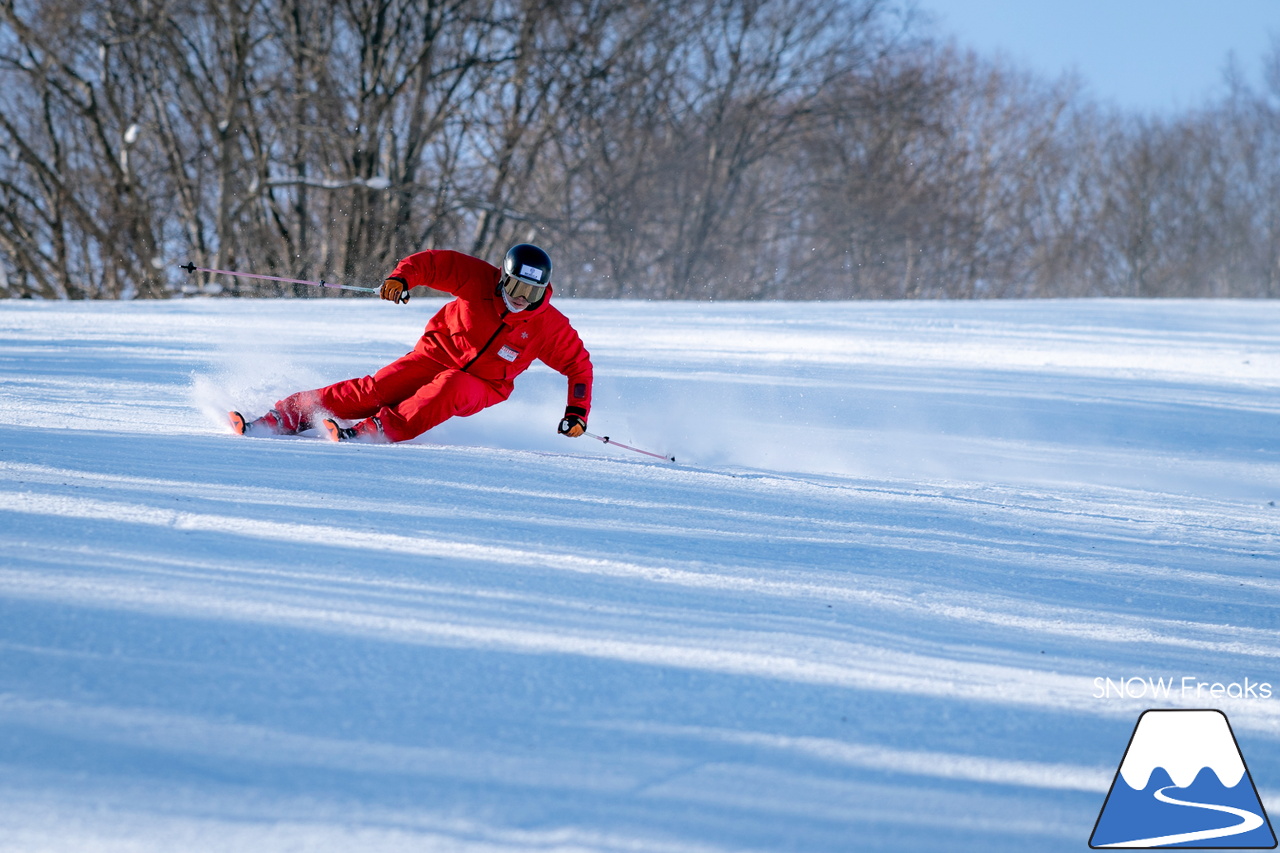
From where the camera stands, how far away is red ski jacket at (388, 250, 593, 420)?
4.17 meters

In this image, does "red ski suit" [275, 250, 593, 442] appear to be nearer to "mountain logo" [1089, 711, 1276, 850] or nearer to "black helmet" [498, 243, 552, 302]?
"black helmet" [498, 243, 552, 302]

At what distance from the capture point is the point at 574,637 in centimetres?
191

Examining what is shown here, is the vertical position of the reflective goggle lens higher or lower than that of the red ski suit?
higher

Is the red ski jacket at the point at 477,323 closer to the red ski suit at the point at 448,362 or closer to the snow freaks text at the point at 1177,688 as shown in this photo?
the red ski suit at the point at 448,362

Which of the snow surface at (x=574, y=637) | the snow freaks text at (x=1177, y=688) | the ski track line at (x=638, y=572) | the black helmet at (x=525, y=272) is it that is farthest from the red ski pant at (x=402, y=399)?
the snow freaks text at (x=1177, y=688)

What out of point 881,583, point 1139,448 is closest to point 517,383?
point 1139,448

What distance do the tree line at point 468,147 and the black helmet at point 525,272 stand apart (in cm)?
1345

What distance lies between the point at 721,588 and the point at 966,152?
31921 mm

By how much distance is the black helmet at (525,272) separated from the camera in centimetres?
398

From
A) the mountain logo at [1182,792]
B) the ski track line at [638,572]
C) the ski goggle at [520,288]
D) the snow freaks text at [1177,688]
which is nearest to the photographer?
the mountain logo at [1182,792]

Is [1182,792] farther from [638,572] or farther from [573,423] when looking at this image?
[573,423]

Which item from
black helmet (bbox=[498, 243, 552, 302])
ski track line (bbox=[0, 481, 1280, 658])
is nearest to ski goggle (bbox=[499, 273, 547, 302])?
black helmet (bbox=[498, 243, 552, 302])

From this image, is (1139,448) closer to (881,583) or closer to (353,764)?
(881,583)

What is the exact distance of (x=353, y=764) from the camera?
141cm
